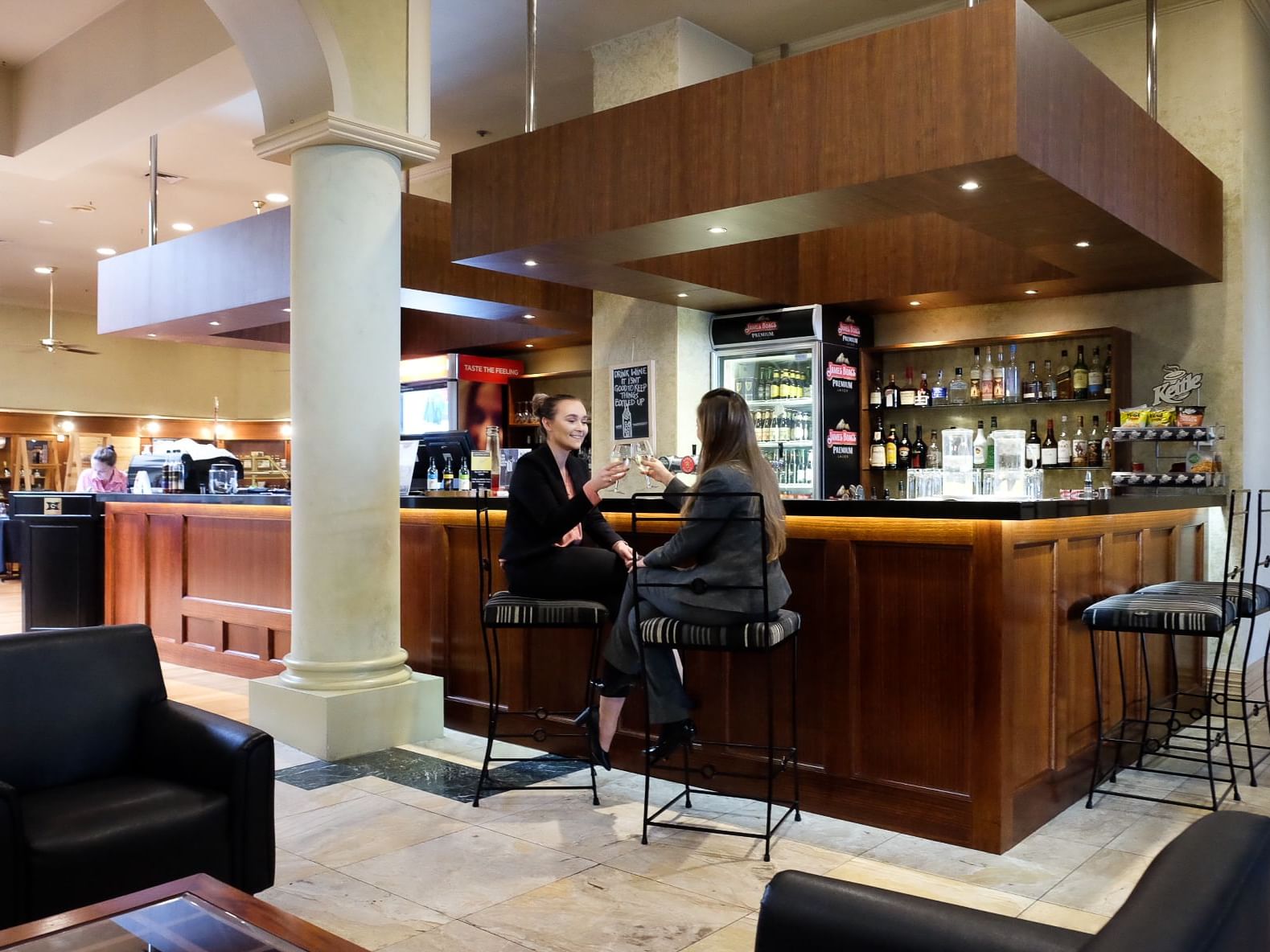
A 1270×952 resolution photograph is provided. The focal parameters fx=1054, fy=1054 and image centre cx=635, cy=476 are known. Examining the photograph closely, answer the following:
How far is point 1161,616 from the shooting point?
A: 383 cm

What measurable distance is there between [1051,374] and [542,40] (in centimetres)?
409

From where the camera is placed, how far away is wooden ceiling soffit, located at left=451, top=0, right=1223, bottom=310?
394 centimetres

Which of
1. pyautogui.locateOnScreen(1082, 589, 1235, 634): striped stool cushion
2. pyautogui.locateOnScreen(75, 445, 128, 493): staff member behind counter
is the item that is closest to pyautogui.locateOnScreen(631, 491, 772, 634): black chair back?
pyautogui.locateOnScreen(1082, 589, 1235, 634): striped stool cushion

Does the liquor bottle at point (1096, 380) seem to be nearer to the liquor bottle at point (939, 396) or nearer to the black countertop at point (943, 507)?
the liquor bottle at point (939, 396)

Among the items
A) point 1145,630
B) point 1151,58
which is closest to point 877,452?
point 1151,58

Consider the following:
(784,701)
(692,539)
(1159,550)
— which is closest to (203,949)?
(692,539)

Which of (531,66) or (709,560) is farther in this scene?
(531,66)

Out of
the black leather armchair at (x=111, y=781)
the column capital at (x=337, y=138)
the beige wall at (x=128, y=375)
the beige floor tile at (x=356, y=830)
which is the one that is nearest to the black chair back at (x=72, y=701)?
the black leather armchair at (x=111, y=781)

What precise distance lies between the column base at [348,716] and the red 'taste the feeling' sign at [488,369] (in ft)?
18.7

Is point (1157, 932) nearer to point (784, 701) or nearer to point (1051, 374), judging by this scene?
point (784, 701)

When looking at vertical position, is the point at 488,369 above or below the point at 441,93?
below

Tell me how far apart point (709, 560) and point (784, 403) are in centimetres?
404

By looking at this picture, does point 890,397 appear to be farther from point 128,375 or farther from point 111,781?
point 128,375

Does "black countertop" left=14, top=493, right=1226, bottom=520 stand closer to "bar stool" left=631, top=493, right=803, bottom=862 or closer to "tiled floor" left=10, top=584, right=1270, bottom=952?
"bar stool" left=631, top=493, right=803, bottom=862
